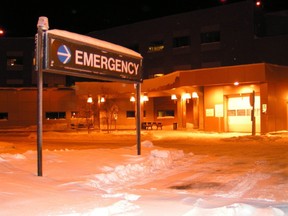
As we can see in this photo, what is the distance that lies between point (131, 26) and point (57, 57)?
40839 mm

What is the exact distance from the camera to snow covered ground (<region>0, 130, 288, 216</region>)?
608 centimetres

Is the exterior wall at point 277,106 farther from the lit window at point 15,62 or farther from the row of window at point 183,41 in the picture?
the lit window at point 15,62

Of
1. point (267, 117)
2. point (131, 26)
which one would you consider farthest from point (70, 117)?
point (267, 117)

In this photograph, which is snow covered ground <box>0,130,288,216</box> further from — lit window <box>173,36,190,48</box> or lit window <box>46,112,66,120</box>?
lit window <box>46,112,66,120</box>

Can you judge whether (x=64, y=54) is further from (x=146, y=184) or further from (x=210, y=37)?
(x=210, y=37)

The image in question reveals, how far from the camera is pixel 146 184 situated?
9.73m

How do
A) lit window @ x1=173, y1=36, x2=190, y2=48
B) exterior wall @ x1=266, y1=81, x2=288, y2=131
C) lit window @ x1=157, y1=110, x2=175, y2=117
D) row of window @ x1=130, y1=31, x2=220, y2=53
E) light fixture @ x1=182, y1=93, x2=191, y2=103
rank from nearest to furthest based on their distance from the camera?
exterior wall @ x1=266, y1=81, x2=288, y2=131 < light fixture @ x1=182, y1=93, x2=191, y2=103 < row of window @ x1=130, y1=31, x2=220, y2=53 < lit window @ x1=173, y1=36, x2=190, y2=48 < lit window @ x1=157, y1=110, x2=175, y2=117

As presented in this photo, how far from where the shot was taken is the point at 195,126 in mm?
38000

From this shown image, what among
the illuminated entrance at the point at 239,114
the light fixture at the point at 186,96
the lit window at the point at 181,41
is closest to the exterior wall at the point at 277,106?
the illuminated entrance at the point at 239,114

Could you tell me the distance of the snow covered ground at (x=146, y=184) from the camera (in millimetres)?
6078

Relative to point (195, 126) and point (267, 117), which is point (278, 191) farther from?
point (195, 126)

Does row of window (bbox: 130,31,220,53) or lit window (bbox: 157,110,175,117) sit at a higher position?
row of window (bbox: 130,31,220,53)

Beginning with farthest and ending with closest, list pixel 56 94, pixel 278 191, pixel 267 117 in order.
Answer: pixel 56 94 < pixel 267 117 < pixel 278 191

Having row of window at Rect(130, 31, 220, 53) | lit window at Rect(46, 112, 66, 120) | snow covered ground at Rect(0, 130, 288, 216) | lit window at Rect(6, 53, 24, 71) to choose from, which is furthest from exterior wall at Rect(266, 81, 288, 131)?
lit window at Rect(6, 53, 24, 71)
